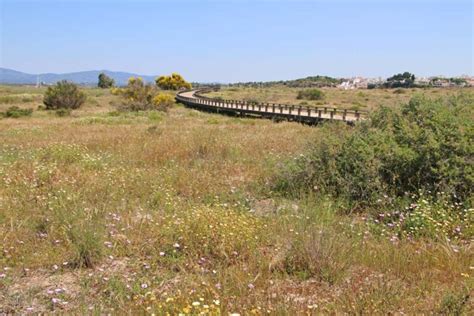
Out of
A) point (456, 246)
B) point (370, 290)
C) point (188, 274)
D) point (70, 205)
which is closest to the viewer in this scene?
point (370, 290)

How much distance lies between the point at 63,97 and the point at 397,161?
4728 cm

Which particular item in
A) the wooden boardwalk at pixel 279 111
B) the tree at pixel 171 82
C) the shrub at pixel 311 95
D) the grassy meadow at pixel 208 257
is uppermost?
the tree at pixel 171 82

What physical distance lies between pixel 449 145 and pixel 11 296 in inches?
287

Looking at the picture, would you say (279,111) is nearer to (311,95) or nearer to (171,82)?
(311,95)

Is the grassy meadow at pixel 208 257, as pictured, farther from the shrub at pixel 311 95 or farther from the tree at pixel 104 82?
the tree at pixel 104 82

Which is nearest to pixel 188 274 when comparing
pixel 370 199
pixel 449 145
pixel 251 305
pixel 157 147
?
pixel 251 305

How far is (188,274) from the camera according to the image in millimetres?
4527

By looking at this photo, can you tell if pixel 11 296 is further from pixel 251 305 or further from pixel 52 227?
pixel 251 305

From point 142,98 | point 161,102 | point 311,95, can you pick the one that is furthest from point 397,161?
point 311,95

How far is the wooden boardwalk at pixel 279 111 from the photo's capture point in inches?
1219

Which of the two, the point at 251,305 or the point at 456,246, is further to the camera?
the point at 456,246

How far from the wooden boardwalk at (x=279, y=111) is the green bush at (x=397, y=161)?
19.0 meters

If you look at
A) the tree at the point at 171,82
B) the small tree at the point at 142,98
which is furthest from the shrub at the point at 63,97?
the tree at the point at 171,82

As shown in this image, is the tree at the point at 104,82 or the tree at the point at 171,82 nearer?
the tree at the point at 171,82
